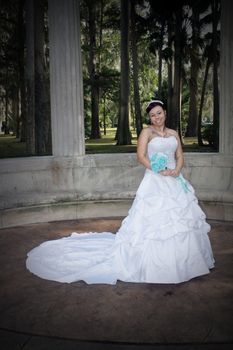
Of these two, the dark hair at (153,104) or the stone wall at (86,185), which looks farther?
the stone wall at (86,185)

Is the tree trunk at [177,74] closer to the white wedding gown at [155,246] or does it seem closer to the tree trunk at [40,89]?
the tree trunk at [40,89]

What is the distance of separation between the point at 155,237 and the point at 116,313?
46.2 inches

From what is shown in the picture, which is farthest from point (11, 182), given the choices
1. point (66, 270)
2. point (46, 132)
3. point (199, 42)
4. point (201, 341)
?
point (199, 42)

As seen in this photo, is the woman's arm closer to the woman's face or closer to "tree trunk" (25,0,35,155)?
the woman's face

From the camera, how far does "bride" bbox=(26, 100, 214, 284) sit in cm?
Result: 463

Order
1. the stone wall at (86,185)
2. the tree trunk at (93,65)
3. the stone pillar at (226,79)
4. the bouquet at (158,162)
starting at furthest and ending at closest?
the tree trunk at (93,65)
the stone pillar at (226,79)
the stone wall at (86,185)
the bouquet at (158,162)

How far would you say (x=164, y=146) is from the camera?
194 inches

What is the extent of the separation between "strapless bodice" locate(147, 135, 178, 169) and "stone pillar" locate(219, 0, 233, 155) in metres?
3.60

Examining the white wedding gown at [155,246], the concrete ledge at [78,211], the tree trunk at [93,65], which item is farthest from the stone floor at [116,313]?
the tree trunk at [93,65]

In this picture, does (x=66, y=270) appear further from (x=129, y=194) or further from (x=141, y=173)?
(x=141, y=173)

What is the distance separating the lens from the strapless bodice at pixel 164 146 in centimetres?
490

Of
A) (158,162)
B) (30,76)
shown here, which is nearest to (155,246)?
(158,162)

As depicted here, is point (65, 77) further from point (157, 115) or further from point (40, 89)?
point (40, 89)

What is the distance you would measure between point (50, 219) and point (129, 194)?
1811 mm
